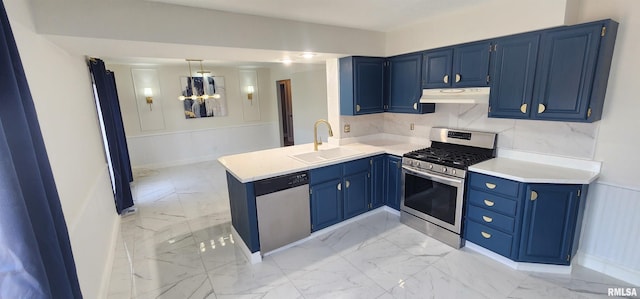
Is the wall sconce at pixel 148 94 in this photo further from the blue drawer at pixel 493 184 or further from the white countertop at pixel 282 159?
the blue drawer at pixel 493 184

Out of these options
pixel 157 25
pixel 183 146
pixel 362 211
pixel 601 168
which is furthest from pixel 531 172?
pixel 183 146

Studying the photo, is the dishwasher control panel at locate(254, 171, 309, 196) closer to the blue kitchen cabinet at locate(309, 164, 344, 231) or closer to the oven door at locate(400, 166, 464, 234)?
the blue kitchen cabinet at locate(309, 164, 344, 231)

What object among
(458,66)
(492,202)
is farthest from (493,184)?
(458,66)

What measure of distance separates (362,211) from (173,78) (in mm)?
5304

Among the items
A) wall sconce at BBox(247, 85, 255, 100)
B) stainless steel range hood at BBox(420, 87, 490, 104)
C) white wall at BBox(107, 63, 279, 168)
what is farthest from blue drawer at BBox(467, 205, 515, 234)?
wall sconce at BBox(247, 85, 255, 100)

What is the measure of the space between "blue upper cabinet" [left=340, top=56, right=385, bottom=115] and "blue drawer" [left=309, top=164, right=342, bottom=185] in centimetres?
89

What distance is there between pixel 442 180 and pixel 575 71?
4.50 feet

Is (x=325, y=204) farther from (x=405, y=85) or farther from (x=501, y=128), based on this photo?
(x=501, y=128)

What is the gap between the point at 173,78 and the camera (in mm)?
6289

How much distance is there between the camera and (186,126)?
21.8ft

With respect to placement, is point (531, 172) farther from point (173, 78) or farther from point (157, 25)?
point (173, 78)

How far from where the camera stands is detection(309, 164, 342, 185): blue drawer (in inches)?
115

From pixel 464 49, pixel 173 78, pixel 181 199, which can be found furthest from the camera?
pixel 173 78

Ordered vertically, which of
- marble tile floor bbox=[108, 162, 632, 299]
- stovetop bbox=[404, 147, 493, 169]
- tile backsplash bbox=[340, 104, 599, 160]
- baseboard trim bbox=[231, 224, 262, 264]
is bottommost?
marble tile floor bbox=[108, 162, 632, 299]
